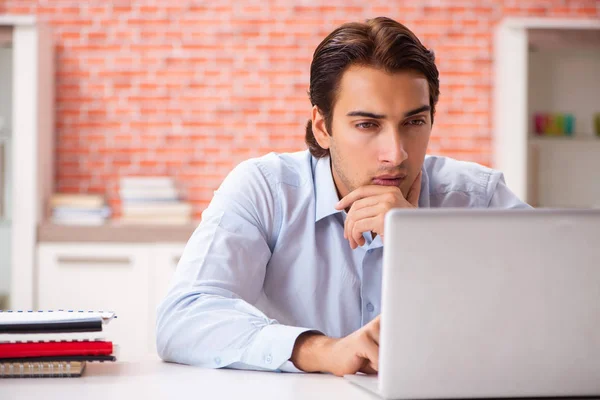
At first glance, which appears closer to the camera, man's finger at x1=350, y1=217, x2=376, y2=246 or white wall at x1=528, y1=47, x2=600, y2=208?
man's finger at x1=350, y1=217, x2=376, y2=246

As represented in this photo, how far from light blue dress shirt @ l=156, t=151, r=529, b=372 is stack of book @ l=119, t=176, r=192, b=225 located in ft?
6.69

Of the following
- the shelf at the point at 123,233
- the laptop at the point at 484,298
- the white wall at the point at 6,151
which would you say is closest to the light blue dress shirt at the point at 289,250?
the laptop at the point at 484,298

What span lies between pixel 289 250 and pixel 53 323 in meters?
0.63

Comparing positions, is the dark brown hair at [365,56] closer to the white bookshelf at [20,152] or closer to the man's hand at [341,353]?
the man's hand at [341,353]

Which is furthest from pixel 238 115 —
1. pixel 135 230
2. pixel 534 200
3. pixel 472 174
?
pixel 472 174

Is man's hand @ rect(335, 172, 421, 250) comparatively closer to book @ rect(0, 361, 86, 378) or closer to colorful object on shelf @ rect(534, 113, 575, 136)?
book @ rect(0, 361, 86, 378)

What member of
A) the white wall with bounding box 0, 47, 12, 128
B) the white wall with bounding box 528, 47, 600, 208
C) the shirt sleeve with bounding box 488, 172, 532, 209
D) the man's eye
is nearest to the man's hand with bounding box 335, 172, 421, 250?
the man's eye

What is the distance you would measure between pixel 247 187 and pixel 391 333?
2.86 ft

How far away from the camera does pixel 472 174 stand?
2047 mm

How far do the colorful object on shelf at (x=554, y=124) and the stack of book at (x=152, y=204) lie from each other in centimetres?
186

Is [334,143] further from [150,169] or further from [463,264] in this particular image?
[150,169]

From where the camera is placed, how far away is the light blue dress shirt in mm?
1668

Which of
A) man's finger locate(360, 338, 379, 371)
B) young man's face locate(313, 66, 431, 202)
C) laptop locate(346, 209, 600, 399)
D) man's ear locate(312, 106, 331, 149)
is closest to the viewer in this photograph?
laptop locate(346, 209, 600, 399)

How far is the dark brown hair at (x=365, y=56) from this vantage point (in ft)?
5.89
